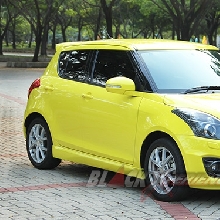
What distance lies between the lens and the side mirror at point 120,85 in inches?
283

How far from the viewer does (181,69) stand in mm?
7508

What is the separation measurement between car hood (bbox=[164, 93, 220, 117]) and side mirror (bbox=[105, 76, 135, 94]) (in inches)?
15.5

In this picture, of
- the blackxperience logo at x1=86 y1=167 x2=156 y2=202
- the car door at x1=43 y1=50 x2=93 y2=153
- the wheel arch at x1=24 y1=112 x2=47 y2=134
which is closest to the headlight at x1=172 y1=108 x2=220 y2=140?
the blackxperience logo at x1=86 y1=167 x2=156 y2=202

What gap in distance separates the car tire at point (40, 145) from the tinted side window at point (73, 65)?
68 cm

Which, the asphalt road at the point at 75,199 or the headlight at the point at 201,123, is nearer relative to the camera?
the asphalt road at the point at 75,199

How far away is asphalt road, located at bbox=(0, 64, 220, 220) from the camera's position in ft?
20.9

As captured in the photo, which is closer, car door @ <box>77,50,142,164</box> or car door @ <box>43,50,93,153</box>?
car door @ <box>77,50,142,164</box>

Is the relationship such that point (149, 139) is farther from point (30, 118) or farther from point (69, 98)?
point (30, 118)

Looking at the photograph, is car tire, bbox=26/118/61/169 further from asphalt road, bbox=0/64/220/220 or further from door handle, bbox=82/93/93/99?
door handle, bbox=82/93/93/99

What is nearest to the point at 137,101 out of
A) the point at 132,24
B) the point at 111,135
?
the point at 111,135

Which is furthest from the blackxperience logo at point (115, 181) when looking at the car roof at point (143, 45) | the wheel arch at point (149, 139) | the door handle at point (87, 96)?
the car roof at point (143, 45)

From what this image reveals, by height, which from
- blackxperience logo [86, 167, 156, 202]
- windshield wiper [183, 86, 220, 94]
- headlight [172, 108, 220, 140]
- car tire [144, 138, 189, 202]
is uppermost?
windshield wiper [183, 86, 220, 94]

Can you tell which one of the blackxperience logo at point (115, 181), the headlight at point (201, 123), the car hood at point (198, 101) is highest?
the car hood at point (198, 101)

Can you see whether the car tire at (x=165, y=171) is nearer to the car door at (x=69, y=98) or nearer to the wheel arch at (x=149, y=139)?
the wheel arch at (x=149, y=139)
